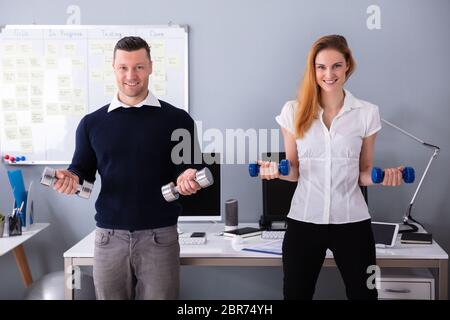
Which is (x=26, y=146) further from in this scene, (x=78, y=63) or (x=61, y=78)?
(x=78, y=63)

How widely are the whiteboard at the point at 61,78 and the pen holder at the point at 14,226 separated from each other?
440 millimetres

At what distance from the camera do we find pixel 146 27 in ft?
9.71

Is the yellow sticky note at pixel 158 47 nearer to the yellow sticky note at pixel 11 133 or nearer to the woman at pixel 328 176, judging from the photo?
the yellow sticky note at pixel 11 133

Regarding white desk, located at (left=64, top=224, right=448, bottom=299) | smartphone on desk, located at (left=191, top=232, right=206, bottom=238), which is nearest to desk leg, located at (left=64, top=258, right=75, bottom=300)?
white desk, located at (left=64, top=224, right=448, bottom=299)

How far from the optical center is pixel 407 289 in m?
2.38

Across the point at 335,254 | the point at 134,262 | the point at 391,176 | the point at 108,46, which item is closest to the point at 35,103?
the point at 108,46

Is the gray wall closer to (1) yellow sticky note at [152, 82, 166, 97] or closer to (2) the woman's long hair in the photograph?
(1) yellow sticky note at [152, 82, 166, 97]

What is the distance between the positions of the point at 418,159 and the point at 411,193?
0.67ft

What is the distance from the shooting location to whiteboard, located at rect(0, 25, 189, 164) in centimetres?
297

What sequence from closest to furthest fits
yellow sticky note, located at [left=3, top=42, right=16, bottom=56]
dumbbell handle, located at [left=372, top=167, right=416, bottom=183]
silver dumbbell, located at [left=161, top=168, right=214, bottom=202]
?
silver dumbbell, located at [left=161, top=168, right=214, bottom=202] < dumbbell handle, located at [left=372, top=167, right=416, bottom=183] < yellow sticky note, located at [left=3, top=42, right=16, bottom=56]

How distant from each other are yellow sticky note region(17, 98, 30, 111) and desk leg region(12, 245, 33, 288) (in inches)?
32.1

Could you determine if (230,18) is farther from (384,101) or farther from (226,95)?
(384,101)

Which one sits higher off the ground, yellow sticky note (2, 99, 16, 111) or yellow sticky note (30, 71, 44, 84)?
yellow sticky note (30, 71, 44, 84)
